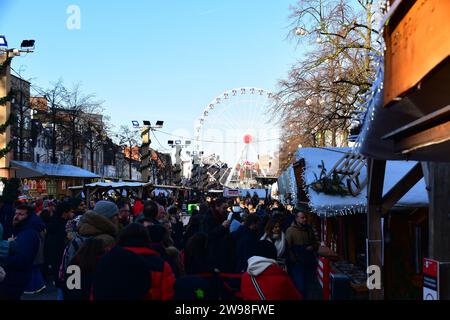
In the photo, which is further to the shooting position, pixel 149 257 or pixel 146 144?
pixel 146 144

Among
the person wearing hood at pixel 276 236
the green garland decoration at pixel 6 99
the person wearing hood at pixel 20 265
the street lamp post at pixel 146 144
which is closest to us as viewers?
the person wearing hood at pixel 20 265

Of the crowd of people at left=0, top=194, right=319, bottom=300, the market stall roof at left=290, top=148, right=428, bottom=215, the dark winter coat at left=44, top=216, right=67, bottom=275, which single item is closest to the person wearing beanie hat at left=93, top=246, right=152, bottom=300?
the crowd of people at left=0, top=194, right=319, bottom=300

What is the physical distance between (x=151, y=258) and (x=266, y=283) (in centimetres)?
100

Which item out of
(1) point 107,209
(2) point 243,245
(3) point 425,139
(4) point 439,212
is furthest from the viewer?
(2) point 243,245

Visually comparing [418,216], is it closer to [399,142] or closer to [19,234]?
[399,142]

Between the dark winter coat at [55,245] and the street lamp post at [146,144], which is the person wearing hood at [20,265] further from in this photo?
the street lamp post at [146,144]

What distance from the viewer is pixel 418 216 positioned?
34.3 feet

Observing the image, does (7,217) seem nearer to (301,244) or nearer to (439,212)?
(301,244)

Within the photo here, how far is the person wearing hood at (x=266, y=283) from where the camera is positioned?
4.54 meters

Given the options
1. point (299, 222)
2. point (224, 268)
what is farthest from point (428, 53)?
point (299, 222)

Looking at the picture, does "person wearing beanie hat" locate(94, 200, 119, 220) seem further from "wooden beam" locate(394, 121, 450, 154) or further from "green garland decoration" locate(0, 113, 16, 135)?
"green garland decoration" locate(0, 113, 16, 135)

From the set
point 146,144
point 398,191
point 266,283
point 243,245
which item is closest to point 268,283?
point 266,283

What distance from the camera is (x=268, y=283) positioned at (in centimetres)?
459

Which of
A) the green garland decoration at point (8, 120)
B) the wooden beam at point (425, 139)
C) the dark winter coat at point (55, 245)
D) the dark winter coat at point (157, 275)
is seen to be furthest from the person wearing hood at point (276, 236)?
the green garland decoration at point (8, 120)
